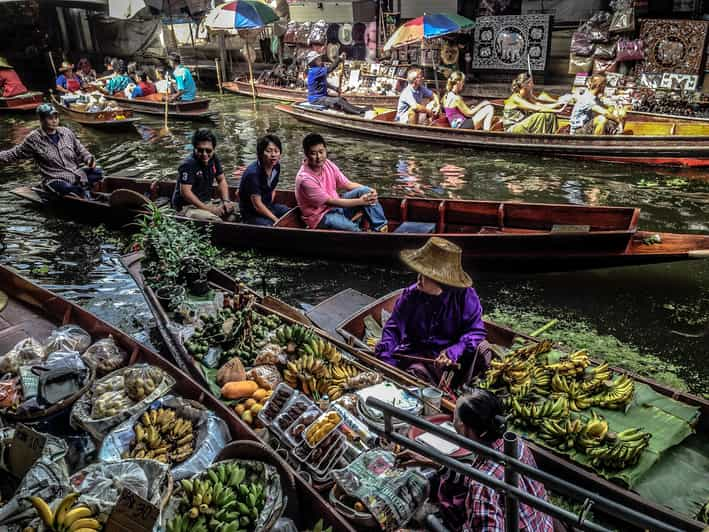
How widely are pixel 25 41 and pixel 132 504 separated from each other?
28.3 meters

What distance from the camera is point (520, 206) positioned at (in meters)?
6.99

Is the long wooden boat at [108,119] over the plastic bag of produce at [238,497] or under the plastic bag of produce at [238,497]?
over

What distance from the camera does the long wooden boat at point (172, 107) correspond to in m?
16.3

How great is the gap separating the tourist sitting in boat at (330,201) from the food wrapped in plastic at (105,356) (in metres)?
3.22

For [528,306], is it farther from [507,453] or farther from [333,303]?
[507,453]

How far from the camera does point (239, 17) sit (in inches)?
598

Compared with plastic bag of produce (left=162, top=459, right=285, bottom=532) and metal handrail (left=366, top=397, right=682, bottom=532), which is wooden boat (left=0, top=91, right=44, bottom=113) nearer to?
plastic bag of produce (left=162, top=459, right=285, bottom=532)

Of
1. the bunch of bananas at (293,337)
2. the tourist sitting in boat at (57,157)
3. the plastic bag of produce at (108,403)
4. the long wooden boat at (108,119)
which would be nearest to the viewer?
the plastic bag of produce at (108,403)

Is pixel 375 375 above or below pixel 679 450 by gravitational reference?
above

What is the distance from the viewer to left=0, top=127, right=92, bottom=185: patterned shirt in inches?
329

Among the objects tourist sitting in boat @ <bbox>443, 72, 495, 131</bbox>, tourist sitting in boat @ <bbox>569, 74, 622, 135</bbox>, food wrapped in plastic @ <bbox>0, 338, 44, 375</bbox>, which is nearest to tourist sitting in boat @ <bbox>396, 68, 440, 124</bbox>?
tourist sitting in boat @ <bbox>443, 72, 495, 131</bbox>

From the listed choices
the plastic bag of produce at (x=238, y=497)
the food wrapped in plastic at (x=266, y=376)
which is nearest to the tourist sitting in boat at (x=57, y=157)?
the food wrapped in plastic at (x=266, y=376)

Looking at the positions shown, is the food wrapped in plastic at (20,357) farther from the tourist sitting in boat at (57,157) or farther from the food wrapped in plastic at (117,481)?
the tourist sitting in boat at (57,157)

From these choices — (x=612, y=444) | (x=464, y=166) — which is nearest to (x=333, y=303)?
(x=612, y=444)
